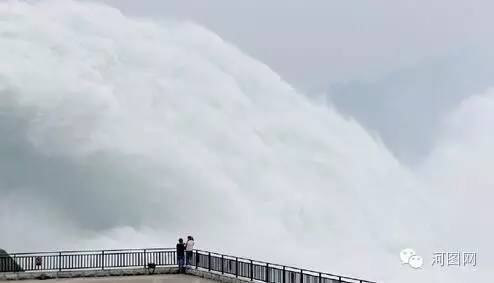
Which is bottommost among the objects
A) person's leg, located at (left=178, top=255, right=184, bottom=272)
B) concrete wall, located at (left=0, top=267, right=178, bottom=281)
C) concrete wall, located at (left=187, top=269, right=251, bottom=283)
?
concrete wall, located at (left=187, top=269, right=251, bottom=283)

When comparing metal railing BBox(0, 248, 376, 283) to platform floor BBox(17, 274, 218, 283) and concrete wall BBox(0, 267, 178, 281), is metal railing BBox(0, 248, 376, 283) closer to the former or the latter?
concrete wall BBox(0, 267, 178, 281)

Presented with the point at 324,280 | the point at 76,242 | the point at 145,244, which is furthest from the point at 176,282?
the point at 76,242

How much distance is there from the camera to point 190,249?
2948 cm

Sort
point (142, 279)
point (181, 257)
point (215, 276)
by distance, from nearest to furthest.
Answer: point (215, 276) → point (142, 279) → point (181, 257)

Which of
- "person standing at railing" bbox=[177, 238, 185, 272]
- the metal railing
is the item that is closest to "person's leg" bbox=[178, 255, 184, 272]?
"person standing at railing" bbox=[177, 238, 185, 272]

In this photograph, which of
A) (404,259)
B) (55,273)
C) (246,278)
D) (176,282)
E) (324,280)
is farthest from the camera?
(404,259)

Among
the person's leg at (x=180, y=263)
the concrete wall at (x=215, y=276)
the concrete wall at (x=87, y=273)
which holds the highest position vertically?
the person's leg at (x=180, y=263)

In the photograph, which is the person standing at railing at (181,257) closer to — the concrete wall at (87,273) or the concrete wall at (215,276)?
the concrete wall at (87,273)

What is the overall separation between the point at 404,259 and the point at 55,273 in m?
49.5

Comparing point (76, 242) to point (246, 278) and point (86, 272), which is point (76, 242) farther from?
point (246, 278)

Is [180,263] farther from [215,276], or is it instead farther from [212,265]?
[215,276]

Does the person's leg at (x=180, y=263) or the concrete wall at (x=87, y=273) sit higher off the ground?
the person's leg at (x=180, y=263)

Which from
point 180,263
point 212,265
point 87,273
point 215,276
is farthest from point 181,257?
point 87,273

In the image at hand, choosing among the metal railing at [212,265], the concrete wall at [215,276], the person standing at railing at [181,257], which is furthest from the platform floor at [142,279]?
the metal railing at [212,265]
